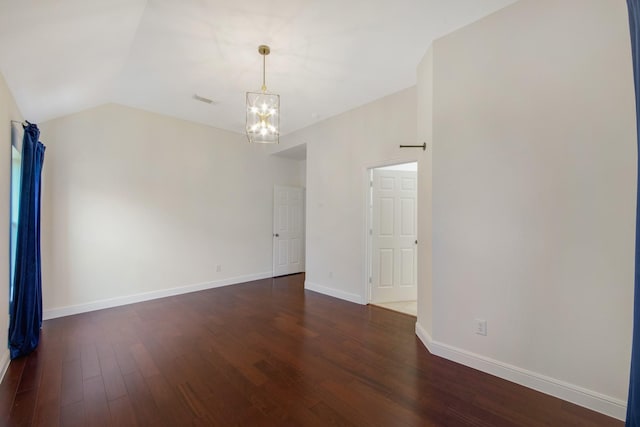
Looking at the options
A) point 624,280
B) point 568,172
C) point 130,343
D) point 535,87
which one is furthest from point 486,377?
point 130,343

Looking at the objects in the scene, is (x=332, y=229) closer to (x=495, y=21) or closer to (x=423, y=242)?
(x=423, y=242)

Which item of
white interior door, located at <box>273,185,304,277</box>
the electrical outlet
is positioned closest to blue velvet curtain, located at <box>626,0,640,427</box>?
the electrical outlet

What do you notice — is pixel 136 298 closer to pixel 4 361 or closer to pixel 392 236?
pixel 4 361

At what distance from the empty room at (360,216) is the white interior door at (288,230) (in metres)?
1.79

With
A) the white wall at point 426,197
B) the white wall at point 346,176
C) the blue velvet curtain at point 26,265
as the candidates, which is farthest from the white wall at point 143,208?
the white wall at point 426,197

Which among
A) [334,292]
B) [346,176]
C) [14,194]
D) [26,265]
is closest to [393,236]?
[346,176]

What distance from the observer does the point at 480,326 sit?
228 centimetres

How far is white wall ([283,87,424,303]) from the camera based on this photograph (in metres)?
3.60

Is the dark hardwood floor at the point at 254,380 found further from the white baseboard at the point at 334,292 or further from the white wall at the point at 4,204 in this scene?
the white baseboard at the point at 334,292

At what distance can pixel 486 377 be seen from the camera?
216 centimetres

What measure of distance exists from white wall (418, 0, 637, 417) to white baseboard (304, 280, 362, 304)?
5.34 feet

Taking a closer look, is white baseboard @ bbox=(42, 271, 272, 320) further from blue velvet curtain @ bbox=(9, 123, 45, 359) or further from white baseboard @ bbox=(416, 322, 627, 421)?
white baseboard @ bbox=(416, 322, 627, 421)

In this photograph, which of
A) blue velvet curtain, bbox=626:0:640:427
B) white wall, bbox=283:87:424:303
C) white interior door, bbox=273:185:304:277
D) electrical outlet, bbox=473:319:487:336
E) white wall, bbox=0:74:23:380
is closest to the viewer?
blue velvet curtain, bbox=626:0:640:427

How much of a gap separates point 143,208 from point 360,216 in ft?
11.6
